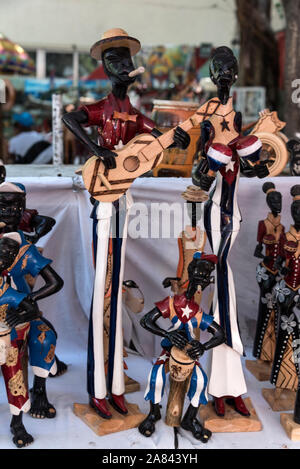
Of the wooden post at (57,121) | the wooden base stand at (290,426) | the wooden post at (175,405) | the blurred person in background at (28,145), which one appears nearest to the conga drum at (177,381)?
the wooden post at (175,405)

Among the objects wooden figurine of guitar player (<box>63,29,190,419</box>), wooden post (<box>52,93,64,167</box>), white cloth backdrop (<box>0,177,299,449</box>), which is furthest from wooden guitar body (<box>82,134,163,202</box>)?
wooden post (<box>52,93,64,167</box>)

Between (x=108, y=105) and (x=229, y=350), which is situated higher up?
(x=108, y=105)

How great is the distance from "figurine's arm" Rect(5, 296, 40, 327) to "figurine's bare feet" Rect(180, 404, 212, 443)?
1.97 ft

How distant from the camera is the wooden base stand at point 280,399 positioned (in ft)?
6.57

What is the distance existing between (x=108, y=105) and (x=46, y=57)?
9.27 meters

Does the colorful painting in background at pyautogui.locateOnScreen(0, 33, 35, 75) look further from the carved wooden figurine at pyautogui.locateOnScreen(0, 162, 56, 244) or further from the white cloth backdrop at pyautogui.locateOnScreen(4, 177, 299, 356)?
the carved wooden figurine at pyautogui.locateOnScreen(0, 162, 56, 244)

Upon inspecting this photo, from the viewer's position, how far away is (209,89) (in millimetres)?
5859

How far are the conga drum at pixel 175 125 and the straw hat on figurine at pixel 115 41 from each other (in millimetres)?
679

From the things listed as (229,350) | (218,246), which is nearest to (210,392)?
(229,350)

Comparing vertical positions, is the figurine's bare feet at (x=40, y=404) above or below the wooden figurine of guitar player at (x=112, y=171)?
below

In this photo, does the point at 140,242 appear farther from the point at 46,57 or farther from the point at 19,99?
the point at 46,57

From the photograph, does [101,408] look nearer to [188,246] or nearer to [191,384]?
[191,384]

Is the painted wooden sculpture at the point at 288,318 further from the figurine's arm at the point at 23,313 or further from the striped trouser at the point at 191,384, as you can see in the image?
the figurine's arm at the point at 23,313

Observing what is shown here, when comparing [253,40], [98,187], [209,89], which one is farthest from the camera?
[253,40]
